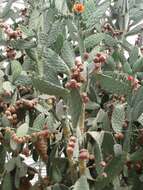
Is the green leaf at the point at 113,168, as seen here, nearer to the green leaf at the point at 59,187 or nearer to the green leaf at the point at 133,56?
the green leaf at the point at 59,187

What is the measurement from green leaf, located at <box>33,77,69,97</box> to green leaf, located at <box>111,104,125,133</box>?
98mm

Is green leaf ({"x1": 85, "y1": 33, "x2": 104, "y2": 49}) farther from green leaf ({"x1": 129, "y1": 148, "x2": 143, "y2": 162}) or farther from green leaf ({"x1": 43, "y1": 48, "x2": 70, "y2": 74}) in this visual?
green leaf ({"x1": 129, "y1": 148, "x2": 143, "y2": 162})

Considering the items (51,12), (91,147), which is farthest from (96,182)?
(51,12)

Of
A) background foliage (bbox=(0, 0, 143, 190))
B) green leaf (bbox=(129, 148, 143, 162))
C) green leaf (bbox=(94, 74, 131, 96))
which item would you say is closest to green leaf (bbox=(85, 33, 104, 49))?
background foliage (bbox=(0, 0, 143, 190))

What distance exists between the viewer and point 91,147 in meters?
0.80

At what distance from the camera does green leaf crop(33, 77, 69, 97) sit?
2.42ft

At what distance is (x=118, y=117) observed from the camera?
2.58 feet

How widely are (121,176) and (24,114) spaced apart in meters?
0.23

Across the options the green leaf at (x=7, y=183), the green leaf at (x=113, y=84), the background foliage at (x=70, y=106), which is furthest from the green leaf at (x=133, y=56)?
the green leaf at (x=7, y=183)

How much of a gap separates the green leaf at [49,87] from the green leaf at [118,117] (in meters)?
0.10

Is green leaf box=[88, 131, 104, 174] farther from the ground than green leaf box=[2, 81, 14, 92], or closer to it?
closer to it

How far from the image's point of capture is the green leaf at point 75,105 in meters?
0.74

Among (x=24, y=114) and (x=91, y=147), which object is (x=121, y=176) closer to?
(x=91, y=147)

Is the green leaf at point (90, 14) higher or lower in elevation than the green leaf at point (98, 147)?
higher
